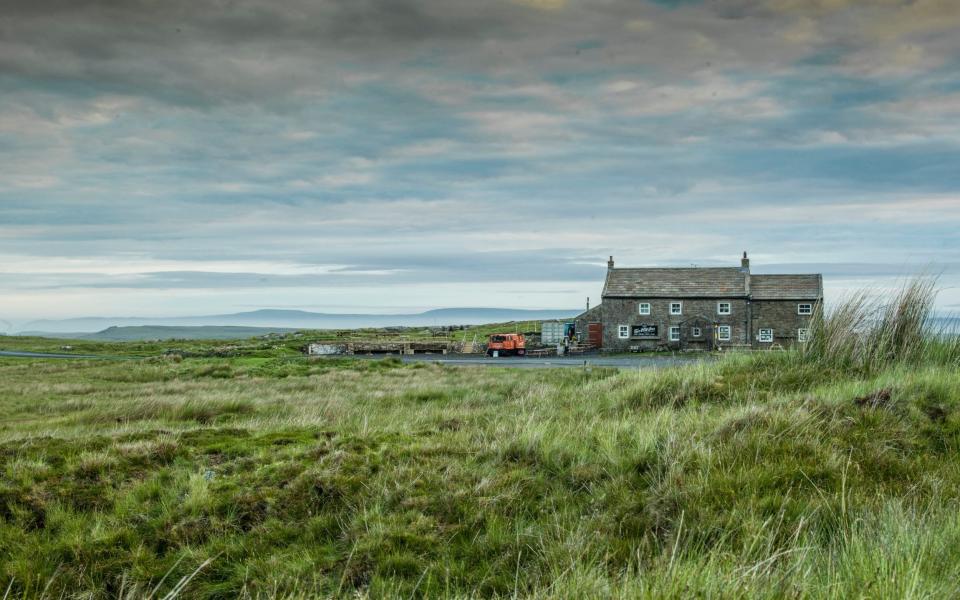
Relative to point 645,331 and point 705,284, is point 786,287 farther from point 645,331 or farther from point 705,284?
point 645,331

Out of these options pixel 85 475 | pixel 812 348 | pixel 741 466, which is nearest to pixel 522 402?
pixel 812 348

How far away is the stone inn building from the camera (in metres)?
57.8

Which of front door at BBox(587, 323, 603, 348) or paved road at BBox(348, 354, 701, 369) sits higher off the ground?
front door at BBox(587, 323, 603, 348)

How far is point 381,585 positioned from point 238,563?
1585 mm

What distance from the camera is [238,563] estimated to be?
6027 mm

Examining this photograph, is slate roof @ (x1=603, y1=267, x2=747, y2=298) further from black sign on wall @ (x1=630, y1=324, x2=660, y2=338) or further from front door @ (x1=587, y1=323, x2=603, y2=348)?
front door @ (x1=587, y1=323, x2=603, y2=348)

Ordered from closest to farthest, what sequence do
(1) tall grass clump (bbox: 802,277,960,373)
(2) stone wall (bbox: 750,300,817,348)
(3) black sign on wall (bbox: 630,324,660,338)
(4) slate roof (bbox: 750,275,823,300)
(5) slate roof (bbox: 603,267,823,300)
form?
(1) tall grass clump (bbox: 802,277,960,373) → (4) slate roof (bbox: 750,275,823,300) → (2) stone wall (bbox: 750,300,817,348) → (5) slate roof (bbox: 603,267,823,300) → (3) black sign on wall (bbox: 630,324,660,338)

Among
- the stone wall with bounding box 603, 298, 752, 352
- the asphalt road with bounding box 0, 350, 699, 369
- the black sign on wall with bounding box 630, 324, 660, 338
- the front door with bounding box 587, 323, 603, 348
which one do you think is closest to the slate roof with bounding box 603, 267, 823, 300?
the stone wall with bounding box 603, 298, 752, 352

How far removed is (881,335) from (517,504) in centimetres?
1075

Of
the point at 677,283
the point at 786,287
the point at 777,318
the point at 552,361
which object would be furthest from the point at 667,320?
the point at 552,361

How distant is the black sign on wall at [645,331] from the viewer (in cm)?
5966

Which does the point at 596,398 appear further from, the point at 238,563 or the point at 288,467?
the point at 238,563

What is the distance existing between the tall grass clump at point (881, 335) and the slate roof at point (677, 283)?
4541 centimetres

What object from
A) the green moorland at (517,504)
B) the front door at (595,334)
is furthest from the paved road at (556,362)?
the green moorland at (517,504)
